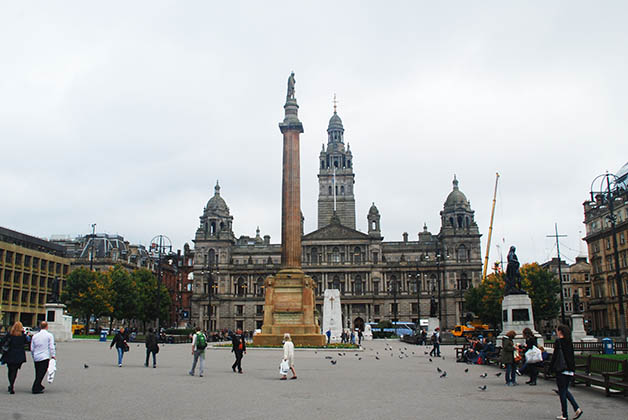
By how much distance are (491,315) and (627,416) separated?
63.8m

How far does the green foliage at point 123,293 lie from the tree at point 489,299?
143 feet

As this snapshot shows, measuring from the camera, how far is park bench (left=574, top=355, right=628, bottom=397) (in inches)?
515

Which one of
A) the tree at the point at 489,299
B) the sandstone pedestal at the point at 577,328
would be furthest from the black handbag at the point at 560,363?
the tree at the point at 489,299

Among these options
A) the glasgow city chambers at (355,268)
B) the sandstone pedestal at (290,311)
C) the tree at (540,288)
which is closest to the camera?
the sandstone pedestal at (290,311)

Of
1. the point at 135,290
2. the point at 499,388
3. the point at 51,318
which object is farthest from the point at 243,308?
the point at 499,388

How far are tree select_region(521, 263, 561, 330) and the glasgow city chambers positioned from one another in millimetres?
28716

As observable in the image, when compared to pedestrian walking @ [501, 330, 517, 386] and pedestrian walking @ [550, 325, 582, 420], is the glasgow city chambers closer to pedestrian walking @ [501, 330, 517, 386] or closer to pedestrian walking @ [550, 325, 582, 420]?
pedestrian walking @ [501, 330, 517, 386]

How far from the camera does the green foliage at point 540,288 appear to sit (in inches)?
2653

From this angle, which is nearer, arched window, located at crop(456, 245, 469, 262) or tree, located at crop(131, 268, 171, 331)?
tree, located at crop(131, 268, 171, 331)

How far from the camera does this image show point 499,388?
611 inches

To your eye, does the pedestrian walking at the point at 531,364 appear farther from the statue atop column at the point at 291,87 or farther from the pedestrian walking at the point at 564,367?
the statue atop column at the point at 291,87

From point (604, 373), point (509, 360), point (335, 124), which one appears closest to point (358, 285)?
point (335, 124)

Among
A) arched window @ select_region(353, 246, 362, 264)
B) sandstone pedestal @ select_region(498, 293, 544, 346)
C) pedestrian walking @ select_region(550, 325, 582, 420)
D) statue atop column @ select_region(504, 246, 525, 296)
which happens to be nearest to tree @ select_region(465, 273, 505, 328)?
arched window @ select_region(353, 246, 362, 264)

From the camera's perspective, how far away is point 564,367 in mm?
10609
